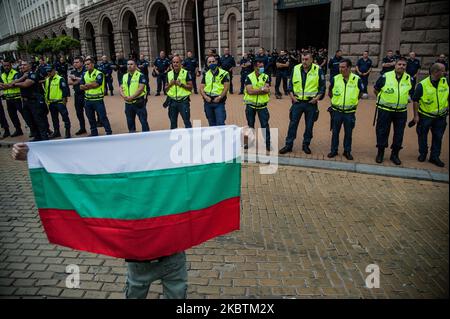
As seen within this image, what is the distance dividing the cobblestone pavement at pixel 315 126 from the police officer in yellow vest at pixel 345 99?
0.41 metres

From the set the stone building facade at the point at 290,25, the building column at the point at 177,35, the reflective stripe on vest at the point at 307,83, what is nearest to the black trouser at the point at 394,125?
the reflective stripe on vest at the point at 307,83

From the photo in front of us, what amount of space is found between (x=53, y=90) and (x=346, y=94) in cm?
796

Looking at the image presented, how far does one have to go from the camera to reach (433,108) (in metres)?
7.02

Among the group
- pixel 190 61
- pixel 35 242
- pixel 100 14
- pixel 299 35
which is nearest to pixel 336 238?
pixel 35 242

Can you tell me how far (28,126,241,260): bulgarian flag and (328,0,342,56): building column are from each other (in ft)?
54.9

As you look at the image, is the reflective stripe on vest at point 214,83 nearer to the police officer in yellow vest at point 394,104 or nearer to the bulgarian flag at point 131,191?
the police officer in yellow vest at point 394,104

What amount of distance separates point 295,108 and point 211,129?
5.48 meters

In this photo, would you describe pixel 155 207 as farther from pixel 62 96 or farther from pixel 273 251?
pixel 62 96

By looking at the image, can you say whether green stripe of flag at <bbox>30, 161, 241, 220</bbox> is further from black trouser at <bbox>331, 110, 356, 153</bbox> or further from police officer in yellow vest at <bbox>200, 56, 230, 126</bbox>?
police officer in yellow vest at <bbox>200, 56, 230, 126</bbox>

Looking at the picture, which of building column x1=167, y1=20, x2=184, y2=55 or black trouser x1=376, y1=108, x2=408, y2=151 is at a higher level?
building column x1=167, y1=20, x2=184, y2=55

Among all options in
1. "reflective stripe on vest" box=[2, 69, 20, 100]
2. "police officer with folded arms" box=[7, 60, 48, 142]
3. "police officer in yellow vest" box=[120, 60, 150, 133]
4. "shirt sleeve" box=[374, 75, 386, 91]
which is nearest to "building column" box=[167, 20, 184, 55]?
"reflective stripe on vest" box=[2, 69, 20, 100]

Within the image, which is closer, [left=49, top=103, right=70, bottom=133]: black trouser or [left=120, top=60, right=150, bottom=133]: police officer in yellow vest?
[left=120, top=60, right=150, bottom=133]: police officer in yellow vest

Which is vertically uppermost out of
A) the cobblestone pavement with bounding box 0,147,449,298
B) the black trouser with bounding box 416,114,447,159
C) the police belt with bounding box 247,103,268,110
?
the police belt with bounding box 247,103,268,110

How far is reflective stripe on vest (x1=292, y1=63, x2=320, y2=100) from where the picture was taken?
25.1 ft
